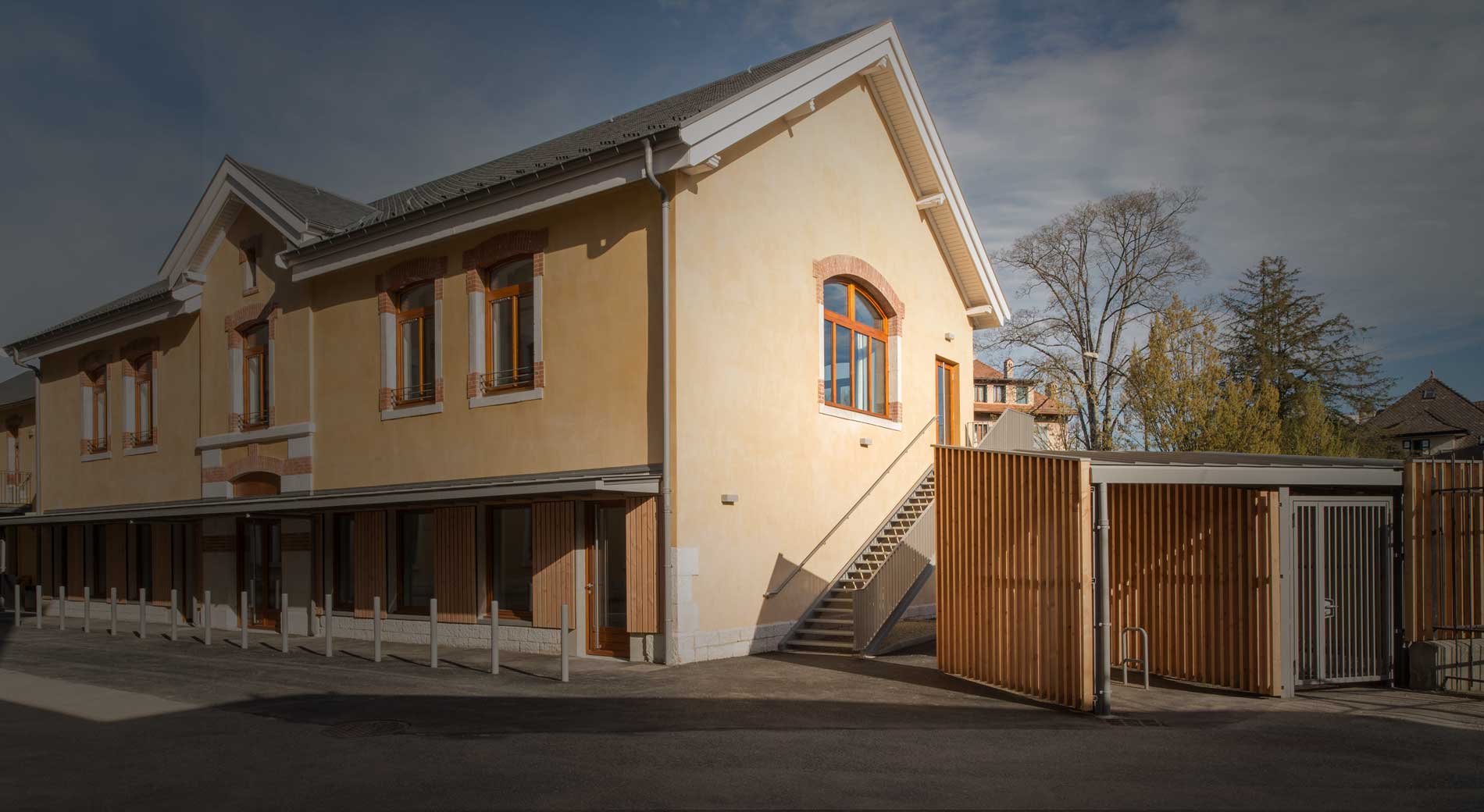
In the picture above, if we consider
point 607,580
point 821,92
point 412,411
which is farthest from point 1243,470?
point 412,411

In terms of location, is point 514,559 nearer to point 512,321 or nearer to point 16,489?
point 512,321

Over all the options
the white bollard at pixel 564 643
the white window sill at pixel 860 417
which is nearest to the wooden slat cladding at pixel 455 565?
the white bollard at pixel 564 643

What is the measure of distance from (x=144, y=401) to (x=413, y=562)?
10943 mm

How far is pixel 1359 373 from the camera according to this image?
154 feet

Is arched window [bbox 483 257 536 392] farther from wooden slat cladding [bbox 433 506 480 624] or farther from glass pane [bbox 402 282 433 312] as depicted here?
wooden slat cladding [bbox 433 506 480 624]

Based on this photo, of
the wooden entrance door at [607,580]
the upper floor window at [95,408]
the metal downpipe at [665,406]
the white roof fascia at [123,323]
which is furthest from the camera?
the upper floor window at [95,408]

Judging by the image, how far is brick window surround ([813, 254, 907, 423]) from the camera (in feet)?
55.7

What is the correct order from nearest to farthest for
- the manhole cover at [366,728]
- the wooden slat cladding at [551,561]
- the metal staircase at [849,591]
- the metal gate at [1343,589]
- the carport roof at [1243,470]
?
the manhole cover at [366,728] < the carport roof at [1243,470] < the metal gate at [1343,589] < the wooden slat cladding at [551,561] < the metal staircase at [849,591]

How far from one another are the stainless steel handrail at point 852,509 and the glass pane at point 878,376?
914 mm

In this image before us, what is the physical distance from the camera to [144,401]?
2409 cm

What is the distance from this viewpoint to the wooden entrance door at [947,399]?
2155 cm

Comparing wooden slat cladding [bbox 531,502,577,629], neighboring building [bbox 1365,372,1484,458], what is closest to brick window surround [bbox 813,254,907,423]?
wooden slat cladding [bbox 531,502,577,629]

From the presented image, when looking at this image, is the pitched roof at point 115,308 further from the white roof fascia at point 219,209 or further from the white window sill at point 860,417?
the white window sill at point 860,417

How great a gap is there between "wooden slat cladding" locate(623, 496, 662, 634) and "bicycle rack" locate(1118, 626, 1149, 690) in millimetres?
5689
